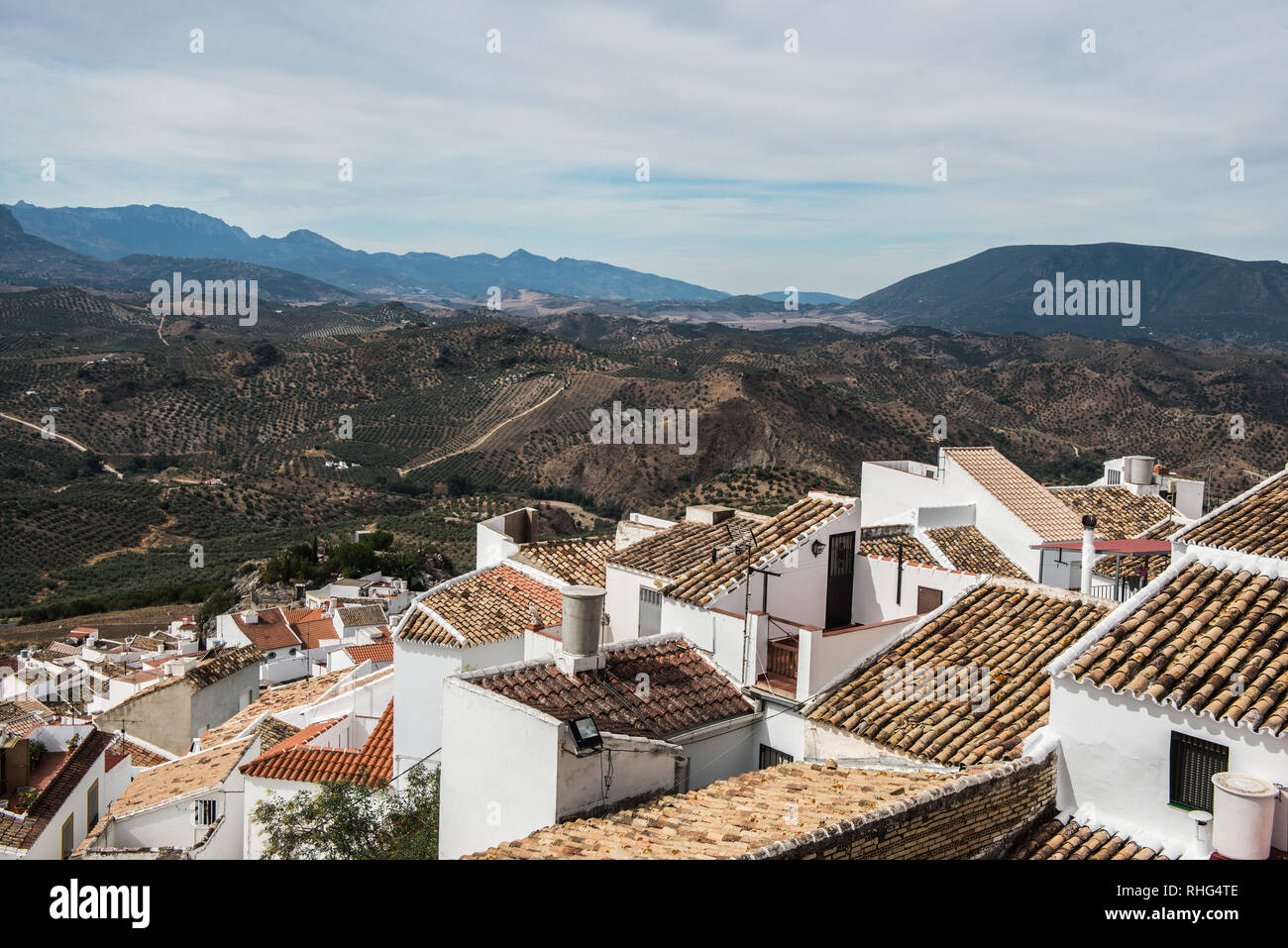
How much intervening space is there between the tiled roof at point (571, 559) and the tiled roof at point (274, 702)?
9.17 metres

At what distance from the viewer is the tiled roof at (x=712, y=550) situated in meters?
11.3

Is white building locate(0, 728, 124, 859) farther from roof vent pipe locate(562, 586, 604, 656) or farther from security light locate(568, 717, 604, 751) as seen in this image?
security light locate(568, 717, 604, 751)

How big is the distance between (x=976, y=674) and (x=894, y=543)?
315 inches

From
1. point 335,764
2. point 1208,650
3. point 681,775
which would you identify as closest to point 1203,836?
point 1208,650

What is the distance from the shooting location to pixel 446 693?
28.6 feet

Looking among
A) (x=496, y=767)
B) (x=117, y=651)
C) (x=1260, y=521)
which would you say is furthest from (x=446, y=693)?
(x=117, y=651)

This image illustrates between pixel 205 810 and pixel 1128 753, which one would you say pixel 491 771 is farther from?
pixel 205 810

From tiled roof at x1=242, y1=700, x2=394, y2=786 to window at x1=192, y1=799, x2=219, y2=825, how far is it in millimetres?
1718

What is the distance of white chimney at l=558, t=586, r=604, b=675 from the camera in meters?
9.21

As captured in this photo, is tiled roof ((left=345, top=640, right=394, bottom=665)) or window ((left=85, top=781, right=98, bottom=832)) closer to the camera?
window ((left=85, top=781, right=98, bottom=832))

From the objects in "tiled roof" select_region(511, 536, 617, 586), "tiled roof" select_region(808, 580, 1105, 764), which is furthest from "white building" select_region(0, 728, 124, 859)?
"tiled roof" select_region(808, 580, 1105, 764)

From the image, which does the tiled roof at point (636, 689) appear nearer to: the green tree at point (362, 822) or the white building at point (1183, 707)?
Result: the green tree at point (362, 822)
